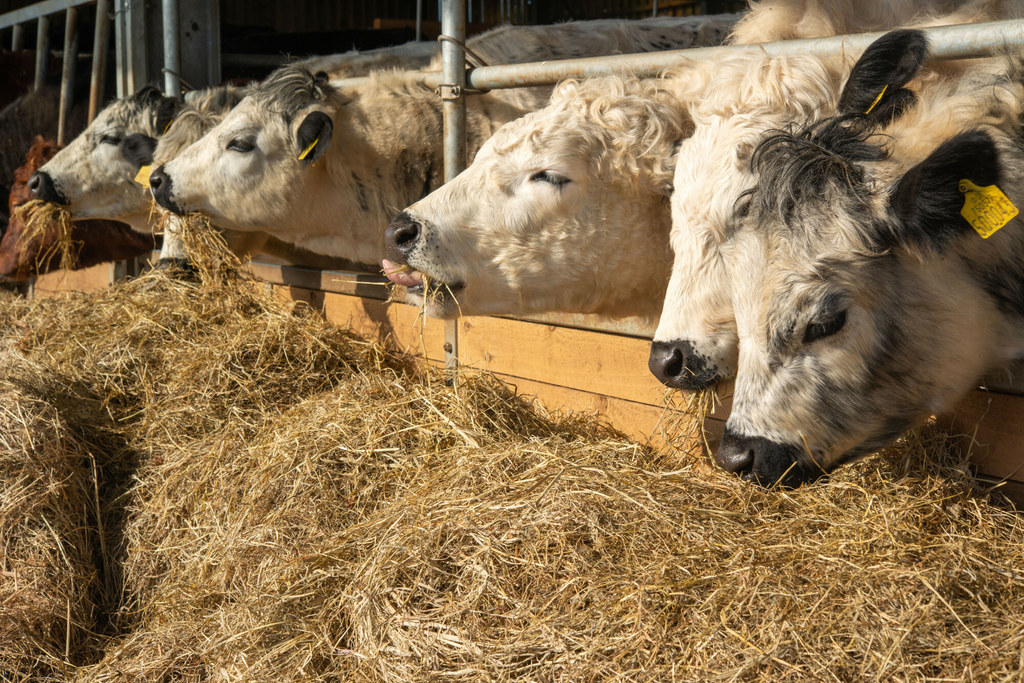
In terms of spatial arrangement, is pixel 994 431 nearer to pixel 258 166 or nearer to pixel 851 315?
pixel 851 315

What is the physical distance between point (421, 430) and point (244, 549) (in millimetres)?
712

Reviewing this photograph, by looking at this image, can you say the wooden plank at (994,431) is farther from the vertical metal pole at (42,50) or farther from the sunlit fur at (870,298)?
the vertical metal pole at (42,50)

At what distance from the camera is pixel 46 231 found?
5848mm

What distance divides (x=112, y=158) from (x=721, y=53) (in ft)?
13.6

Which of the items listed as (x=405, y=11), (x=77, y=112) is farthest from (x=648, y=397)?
(x=405, y=11)

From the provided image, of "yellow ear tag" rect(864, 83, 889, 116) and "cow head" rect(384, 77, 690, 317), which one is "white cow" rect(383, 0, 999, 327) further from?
"yellow ear tag" rect(864, 83, 889, 116)

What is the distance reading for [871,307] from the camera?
2.21 m

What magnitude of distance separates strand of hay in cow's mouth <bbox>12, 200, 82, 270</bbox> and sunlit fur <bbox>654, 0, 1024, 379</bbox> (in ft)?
14.0

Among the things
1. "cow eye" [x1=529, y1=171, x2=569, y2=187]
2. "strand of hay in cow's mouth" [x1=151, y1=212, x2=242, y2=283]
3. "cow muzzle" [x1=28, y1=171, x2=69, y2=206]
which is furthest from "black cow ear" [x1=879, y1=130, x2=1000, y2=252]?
"cow muzzle" [x1=28, y1=171, x2=69, y2=206]

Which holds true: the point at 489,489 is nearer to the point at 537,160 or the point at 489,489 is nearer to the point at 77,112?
the point at 537,160

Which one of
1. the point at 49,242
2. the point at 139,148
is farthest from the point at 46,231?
the point at 139,148

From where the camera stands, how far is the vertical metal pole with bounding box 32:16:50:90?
7406mm

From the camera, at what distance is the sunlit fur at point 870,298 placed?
2.20m

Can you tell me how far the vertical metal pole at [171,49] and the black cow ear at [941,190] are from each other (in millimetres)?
4831
